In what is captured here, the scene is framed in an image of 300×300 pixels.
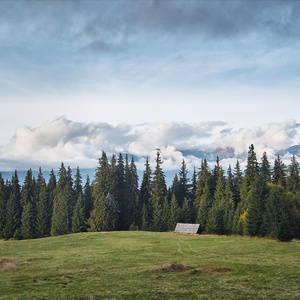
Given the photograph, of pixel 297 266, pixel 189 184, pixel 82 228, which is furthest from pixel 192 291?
pixel 189 184

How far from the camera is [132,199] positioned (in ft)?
342

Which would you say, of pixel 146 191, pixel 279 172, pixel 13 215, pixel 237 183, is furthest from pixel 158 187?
pixel 13 215

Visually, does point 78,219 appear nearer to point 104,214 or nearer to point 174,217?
point 104,214

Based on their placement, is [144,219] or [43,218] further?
[43,218]

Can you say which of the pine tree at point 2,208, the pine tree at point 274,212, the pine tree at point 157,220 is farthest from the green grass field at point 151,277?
the pine tree at point 2,208

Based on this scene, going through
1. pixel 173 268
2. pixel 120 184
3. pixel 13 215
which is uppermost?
pixel 120 184

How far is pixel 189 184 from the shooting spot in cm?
11744

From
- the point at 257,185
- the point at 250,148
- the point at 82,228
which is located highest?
the point at 250,148

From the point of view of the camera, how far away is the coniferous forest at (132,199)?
92.8 meters

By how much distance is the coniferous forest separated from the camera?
92.8 meters

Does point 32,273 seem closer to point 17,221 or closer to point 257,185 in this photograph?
point 257,185

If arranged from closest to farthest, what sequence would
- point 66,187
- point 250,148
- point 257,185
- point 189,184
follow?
point 257,185
point 250,148
point 66,187
point 189,184

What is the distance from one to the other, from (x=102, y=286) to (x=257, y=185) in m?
60.6

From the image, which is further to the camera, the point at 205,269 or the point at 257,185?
the point at 257,185
